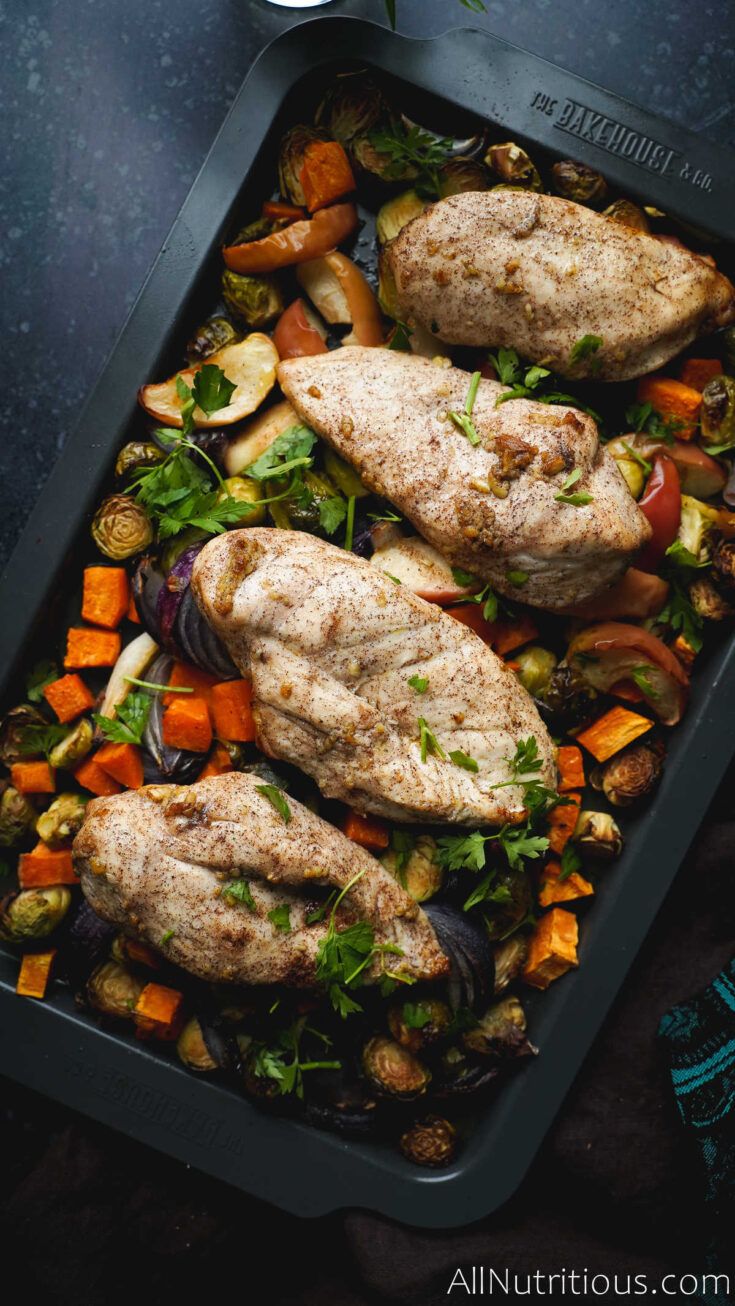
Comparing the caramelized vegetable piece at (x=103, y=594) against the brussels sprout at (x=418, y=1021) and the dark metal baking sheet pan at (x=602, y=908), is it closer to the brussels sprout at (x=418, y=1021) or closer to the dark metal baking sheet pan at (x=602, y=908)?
the dark metal baking sheet pan at (x=602, y=908)

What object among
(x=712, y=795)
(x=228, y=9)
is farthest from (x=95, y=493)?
(x=712, y=795)

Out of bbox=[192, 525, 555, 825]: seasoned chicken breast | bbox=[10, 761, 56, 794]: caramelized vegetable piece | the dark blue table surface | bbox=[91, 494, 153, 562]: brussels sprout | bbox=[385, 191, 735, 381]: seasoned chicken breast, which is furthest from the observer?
the dark blue table surface

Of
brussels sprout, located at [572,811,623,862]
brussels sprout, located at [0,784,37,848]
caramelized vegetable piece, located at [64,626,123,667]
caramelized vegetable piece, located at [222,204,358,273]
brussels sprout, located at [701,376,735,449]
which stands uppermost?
brussels sprout, located at [701,376,735,449]

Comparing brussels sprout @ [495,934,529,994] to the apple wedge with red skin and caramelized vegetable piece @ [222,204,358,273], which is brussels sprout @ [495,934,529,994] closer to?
the apple wedge with red skin

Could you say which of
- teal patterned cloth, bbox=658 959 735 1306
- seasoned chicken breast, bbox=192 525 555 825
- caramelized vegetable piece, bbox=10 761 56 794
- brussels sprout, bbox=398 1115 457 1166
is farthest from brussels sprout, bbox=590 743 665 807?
caramelized vegetable piece, bbox=10 761 56 794

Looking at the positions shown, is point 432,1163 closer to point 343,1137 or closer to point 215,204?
point 343,1137

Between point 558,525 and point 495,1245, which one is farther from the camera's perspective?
point 495,1245

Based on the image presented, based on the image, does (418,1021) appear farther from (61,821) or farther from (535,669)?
(61,821)

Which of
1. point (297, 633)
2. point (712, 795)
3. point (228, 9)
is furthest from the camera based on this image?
point (228, 9)
